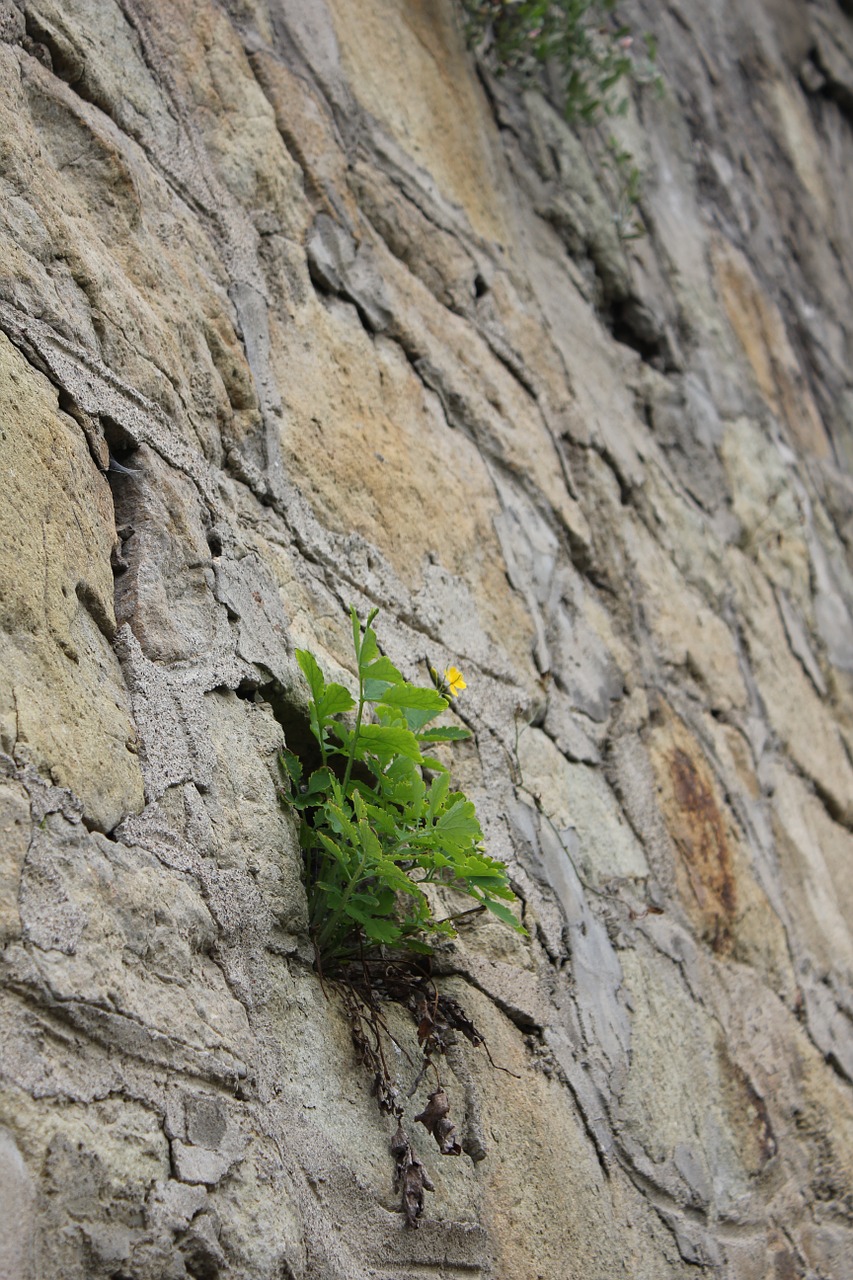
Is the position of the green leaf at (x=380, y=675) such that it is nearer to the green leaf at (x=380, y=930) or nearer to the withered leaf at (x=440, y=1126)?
the green leaf at (x=380, y=930)

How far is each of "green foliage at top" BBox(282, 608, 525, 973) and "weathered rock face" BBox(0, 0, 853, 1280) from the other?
1.6 inches

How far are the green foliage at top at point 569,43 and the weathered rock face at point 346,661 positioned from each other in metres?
0.09

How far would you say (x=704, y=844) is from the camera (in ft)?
6.84

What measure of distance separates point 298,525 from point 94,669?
0.47 m

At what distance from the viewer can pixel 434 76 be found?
2.40 meters

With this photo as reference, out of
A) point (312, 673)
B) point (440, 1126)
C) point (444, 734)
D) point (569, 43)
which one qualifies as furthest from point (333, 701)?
point (569, 43)

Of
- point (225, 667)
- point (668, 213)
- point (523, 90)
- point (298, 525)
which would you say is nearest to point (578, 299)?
point (523, 90)

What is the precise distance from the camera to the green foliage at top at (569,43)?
266 centimetres

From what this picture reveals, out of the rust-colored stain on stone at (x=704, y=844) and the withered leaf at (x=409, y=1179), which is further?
the rust-colored stain on stone at (x=704, y=844)

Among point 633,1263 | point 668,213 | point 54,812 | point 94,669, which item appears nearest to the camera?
point 54,812

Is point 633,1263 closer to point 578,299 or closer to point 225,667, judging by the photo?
point 225,667

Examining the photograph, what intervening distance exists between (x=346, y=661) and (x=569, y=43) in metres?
2.09

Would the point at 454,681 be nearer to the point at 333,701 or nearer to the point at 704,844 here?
the point at 333,701

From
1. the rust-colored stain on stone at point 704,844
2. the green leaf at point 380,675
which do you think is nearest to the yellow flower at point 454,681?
the green leaf at point 380,675
